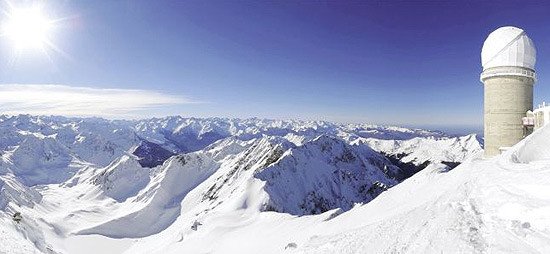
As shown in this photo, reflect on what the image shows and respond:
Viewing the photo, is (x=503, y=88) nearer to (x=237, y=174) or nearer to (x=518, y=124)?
(x=518, y=124)

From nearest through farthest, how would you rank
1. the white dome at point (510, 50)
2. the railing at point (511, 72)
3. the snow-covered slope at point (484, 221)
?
the snow-covered slope at point (484, 221)
the railing at point (511, 72)
the white dome at point (510, 50)

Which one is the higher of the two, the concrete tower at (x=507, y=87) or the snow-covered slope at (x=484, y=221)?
the concrete tower at (x=507, y=87)

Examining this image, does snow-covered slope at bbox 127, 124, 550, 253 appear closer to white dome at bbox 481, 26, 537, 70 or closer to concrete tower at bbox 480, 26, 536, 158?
concrete tower at bbox 480, 26, 536, 158

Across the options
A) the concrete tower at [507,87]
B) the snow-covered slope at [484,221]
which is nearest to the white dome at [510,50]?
the concrete tower at [507,87]

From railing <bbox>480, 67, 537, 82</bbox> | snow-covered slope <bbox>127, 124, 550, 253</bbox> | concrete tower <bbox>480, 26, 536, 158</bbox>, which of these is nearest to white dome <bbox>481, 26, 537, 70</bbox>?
concrete tower <bbox>480, 26, 536, 158</bbox>

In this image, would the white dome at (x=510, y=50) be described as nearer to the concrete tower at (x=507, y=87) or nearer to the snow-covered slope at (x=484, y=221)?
the concrete tower at (x=507, y=87)

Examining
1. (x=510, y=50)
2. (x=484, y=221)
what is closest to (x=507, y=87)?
(x=510, y=50)

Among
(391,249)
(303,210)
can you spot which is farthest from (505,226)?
(303,210)

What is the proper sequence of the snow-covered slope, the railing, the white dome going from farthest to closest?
the white dome → the railing → the snow-covered slope
